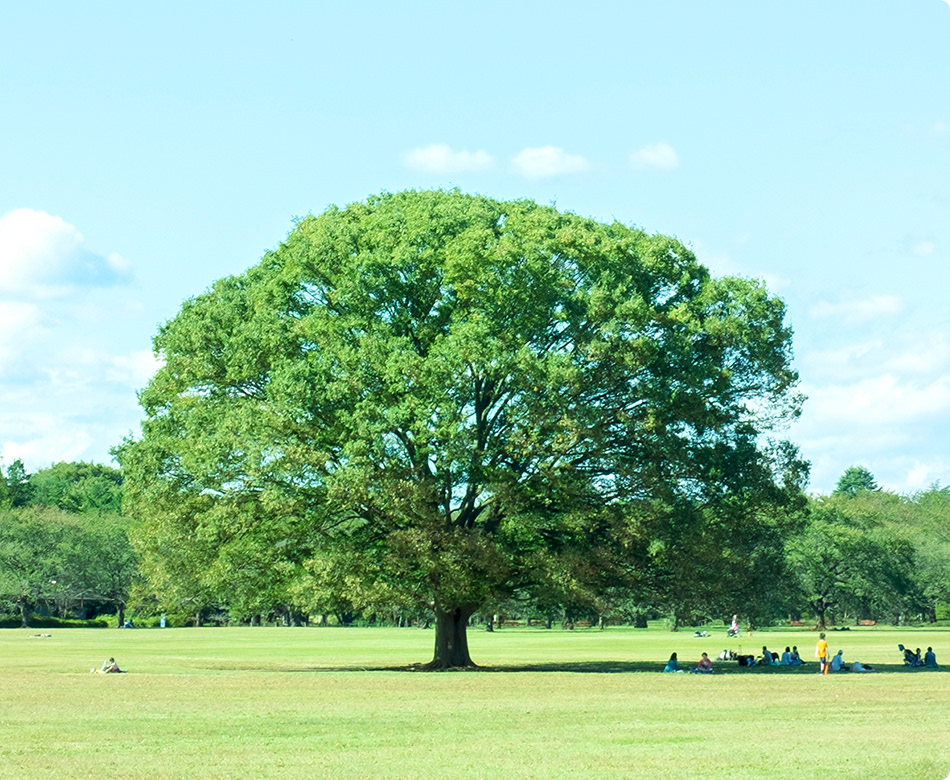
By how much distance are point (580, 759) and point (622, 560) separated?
89.9 ft

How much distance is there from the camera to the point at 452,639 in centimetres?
4897

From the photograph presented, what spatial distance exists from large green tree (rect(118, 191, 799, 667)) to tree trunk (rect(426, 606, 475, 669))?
4.3 inches

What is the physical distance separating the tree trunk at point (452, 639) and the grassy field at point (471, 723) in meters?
1.54

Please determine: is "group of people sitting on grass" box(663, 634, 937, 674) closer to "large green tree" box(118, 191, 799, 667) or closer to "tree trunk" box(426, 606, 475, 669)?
"large green tree" box(118, 191, 799, 667)

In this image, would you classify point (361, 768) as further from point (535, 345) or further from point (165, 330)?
point (165, 330)

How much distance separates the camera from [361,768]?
19.6 metres

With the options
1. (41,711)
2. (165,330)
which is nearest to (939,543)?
(165,330)

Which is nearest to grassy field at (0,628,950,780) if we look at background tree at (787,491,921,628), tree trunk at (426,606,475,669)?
tree trunk at (426,606,475,669)

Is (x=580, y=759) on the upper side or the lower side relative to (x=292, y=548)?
lower

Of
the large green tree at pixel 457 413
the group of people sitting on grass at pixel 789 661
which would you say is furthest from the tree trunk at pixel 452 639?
the group of people sitting on grass at pixel 789 661

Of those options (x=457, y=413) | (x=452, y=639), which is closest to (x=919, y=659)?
(x=452, y=639)

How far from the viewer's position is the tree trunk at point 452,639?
160 ft

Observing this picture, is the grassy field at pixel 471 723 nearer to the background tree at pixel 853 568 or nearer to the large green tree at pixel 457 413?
the large green tree at pixel 457 413

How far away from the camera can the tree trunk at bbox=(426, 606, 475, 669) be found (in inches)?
1923
